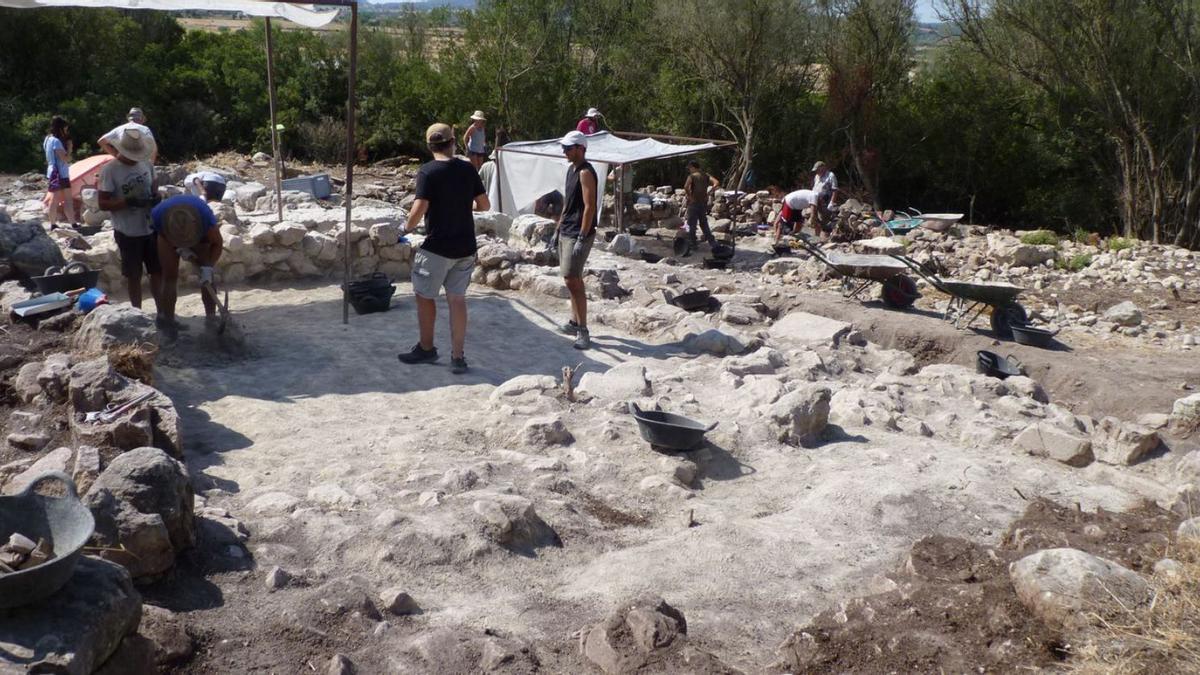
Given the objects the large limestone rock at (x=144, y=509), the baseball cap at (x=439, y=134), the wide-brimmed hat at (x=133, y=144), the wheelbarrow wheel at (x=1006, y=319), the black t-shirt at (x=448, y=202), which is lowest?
the wheelbarrow wheel at (x=1006, y=319)

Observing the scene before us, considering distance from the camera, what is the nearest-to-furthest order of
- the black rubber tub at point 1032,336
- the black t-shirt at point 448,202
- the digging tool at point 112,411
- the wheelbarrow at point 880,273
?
the digging tool at point 112,411 < the black t-shirt at point 448,202 < the black rubber tub at point 1032,336 < the wheelbarrow at point 880,273

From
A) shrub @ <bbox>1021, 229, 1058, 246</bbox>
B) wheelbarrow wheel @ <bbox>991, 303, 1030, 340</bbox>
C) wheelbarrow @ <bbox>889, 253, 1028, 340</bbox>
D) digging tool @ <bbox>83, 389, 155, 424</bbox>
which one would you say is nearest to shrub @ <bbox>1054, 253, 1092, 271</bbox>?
shrub @ <bbox>1021, 229, 1058, 246</bbox>

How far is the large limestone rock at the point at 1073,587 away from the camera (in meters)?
3.97

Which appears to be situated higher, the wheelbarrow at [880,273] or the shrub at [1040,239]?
the wheelbarrow at [880,273]

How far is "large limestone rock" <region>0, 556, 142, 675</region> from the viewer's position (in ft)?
9.54

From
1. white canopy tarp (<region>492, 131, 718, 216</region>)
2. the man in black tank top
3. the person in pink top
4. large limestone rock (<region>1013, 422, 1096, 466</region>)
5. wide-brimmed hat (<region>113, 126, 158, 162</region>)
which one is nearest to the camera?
large limestone rock (<region>1013, 422, 1096, 466</region>)

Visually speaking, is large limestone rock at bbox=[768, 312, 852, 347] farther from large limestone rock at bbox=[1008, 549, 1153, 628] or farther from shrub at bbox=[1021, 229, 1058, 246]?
shrub at bbox=[1021, 229, 1058, 246]

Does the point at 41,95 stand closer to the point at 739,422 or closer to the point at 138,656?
the point at 739,422

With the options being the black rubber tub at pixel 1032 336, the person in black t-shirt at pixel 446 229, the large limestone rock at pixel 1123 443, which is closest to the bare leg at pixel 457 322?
the person in black t-shirt at pixel 446 229

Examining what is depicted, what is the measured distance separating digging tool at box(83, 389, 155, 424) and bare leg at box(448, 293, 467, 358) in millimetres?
2442

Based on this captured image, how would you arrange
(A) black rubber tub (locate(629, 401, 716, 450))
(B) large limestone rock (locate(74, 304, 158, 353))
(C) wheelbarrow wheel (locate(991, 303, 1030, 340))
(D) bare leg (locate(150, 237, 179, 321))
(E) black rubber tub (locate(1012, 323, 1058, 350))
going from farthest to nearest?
(C) wheelbarrow wheel (locate(991, 303, 1030, 340)) < (E) black rubber tub (locate(1012, 323, 1058, 350)) < (D) bare leg (locate(150, 237, 179, 321)) < (B) large limestone rock (locate(74, 304, 158, 353)) < (A) black rubber tub (locate(629, 401, 716, 450))

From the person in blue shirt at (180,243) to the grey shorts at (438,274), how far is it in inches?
64.7

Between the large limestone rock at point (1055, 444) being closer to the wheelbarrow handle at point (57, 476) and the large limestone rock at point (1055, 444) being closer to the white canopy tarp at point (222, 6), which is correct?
the wheelbarrow handle at point (57, 476)

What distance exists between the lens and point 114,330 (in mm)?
6258
